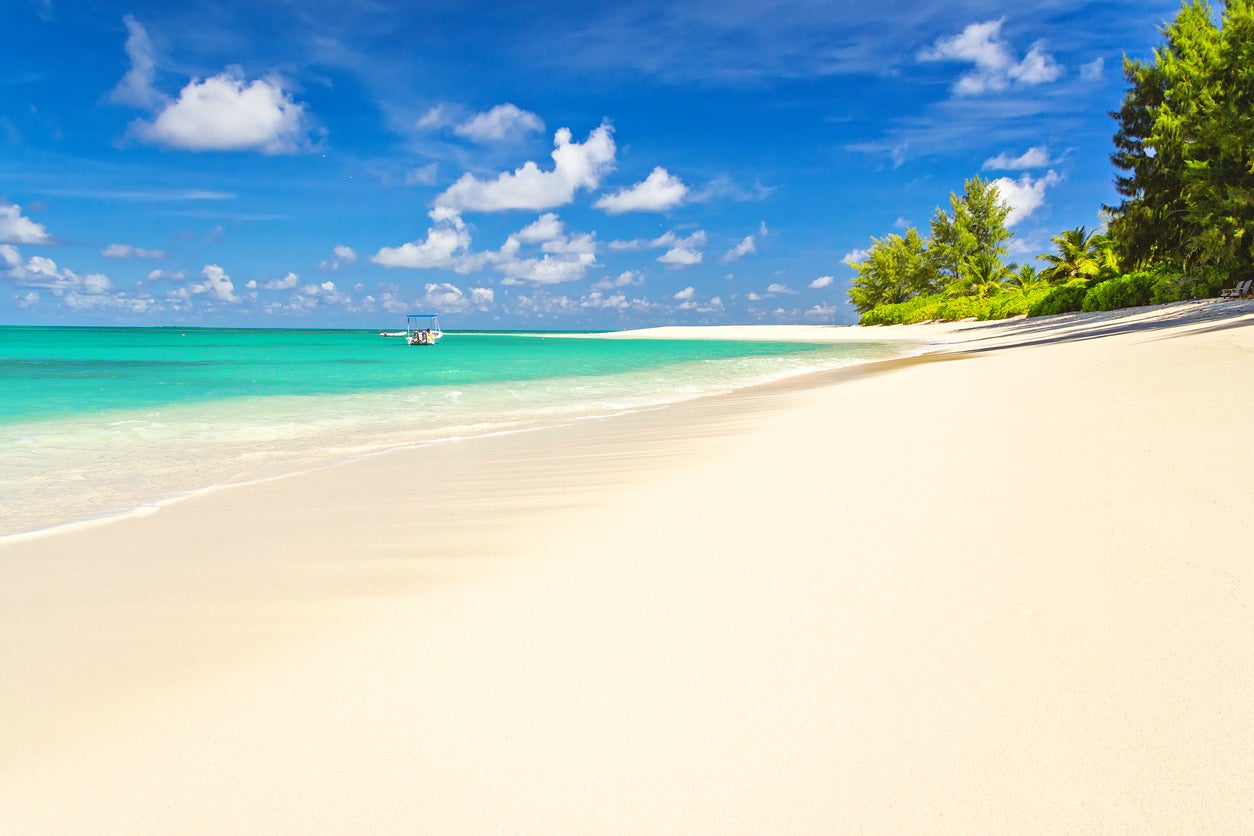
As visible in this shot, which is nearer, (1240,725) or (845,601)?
(1240,725)

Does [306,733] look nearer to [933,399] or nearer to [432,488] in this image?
[432,488]

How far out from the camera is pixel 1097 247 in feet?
142

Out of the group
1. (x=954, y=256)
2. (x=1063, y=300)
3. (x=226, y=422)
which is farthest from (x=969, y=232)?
(x=226, y=422)

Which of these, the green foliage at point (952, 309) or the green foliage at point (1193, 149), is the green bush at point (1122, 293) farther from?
the green foliage at point (952, 309)

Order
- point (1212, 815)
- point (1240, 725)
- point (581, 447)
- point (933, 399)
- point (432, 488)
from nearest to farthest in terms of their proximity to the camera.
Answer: point (1212, 815) < point (1240, 725) < point (432, 488) < point (581, 447) < point (933, 399)

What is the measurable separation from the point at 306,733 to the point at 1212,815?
7.54ft

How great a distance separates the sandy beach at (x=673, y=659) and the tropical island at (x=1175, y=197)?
2304 cm

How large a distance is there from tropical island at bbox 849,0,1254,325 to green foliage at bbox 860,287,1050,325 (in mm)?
134

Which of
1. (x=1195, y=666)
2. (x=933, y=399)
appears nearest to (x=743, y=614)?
(x=1195, y=666)

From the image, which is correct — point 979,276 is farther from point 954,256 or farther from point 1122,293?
point 1122,293

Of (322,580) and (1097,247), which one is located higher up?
(1097,247)

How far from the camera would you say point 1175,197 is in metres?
28.5

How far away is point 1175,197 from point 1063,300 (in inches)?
316

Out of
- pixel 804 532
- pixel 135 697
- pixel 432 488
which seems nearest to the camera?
pixel 135 697
